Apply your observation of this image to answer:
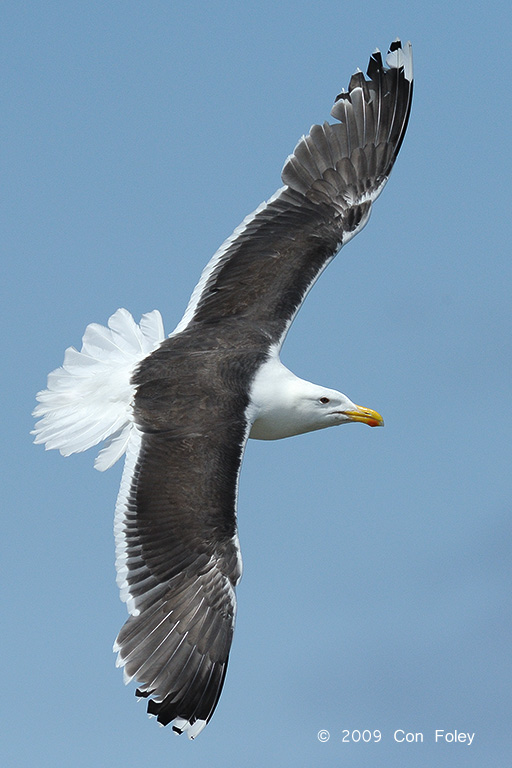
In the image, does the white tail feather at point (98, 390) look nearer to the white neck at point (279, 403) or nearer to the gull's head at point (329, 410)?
the white neck at point (279, 403)

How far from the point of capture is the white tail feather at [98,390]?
11.4 metres

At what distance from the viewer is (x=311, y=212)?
44.8 feet

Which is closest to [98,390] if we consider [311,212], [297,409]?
[297,409]

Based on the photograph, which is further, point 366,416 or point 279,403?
point 366,416

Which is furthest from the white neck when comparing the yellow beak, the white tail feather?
the white tail feather

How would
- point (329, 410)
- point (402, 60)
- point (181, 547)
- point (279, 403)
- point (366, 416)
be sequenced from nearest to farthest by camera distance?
1. point (181, 547)
2. point (279, 403)
3. point (329, 410)
4. point (366, 416)
5. point (402, 60)

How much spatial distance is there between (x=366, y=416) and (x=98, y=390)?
2.60 m

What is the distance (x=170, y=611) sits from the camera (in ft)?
33.1

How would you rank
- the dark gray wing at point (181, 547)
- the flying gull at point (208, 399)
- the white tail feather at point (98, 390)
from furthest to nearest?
the white tail feather at point (98, 390)
the flying gull at point (208, 399)
the dark gray wing at point (181, 547)

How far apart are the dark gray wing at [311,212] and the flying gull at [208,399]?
0.01 m

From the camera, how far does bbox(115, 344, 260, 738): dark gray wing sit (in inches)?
390

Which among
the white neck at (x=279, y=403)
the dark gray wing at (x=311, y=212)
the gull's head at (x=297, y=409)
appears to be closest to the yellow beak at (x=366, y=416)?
the gull's head at (x=297, y=409)

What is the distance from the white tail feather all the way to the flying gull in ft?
0.04

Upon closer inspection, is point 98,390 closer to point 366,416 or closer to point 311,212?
point 366,416
